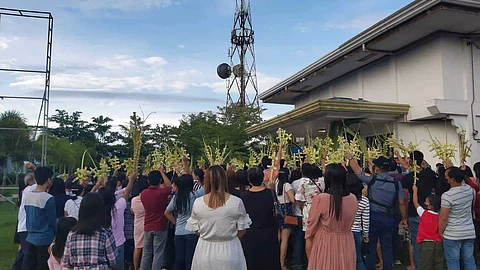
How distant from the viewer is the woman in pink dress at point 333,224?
13.3 ft

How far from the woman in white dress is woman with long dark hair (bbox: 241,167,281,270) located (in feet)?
2.27

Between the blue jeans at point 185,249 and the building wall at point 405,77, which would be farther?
the building wall at point 405,77

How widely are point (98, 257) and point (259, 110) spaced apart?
23.1m

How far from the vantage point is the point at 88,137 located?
5112 centimetres

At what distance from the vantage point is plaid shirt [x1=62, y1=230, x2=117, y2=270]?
11.8ft

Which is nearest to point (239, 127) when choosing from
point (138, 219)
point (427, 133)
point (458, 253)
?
point (427, 133)

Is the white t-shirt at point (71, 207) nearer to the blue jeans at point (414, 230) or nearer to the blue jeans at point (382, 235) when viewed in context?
the blue jeans at point (382, 235)

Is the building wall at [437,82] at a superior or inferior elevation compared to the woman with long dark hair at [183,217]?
superior

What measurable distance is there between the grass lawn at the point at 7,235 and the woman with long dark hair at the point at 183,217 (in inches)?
140

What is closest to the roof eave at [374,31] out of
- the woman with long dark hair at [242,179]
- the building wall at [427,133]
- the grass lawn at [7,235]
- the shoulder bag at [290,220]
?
the building wall at [427,133]

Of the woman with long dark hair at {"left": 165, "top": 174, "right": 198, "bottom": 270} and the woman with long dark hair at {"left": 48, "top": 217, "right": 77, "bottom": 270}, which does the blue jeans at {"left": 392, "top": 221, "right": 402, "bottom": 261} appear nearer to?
the woman with long dark hair at {"left": 165, "top": 174, "right": 198, "bottom": 270}

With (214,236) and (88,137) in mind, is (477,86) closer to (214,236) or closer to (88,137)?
(214,236)

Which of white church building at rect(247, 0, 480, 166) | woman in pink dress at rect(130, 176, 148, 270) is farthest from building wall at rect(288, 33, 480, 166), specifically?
woman in pink dress at rect(130, 176, 148, 270)

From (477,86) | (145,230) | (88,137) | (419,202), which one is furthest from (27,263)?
(88,137)
